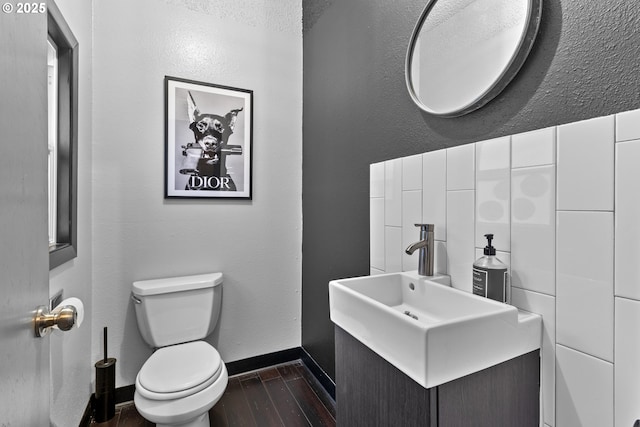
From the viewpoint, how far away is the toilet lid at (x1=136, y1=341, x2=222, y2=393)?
4.34 ft

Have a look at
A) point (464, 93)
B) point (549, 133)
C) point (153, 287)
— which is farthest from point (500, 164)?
point (153, 287)

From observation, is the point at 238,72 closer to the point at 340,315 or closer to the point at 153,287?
the point at 153,287

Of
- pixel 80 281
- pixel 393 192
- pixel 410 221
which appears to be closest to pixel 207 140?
pixel 80 281

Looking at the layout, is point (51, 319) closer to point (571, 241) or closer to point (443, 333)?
point (443, 333)

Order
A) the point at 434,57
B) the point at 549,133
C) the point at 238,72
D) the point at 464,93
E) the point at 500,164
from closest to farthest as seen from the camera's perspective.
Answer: the point at 549,133, the point at 500,164, the point at 464,93, the point at 434,57, the point at 238,72

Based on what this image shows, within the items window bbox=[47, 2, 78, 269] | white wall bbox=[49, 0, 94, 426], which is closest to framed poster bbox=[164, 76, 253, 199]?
white wall bbox=[49, 0, 94, 426]

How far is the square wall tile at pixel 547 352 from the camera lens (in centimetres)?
79

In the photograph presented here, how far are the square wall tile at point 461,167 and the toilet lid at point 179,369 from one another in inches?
51.8

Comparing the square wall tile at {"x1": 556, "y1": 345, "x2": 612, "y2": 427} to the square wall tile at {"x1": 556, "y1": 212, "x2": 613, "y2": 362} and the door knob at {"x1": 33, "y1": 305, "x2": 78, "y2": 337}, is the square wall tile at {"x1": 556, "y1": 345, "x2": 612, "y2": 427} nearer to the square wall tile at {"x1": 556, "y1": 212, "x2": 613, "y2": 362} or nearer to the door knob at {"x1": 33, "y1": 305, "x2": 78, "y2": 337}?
the square wall tile at {"x1": 556, "y1": 212, "x2": 613, "y2": 362}

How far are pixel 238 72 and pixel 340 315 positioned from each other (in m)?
1.78

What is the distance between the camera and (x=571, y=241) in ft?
2.47

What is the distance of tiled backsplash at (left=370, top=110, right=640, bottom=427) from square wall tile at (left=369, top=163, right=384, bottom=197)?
1.28 ft

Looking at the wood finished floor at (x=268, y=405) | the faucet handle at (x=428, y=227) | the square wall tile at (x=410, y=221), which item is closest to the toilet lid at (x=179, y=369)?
the wood finished floor at (x=268, y=405)

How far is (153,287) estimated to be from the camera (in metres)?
1.71
